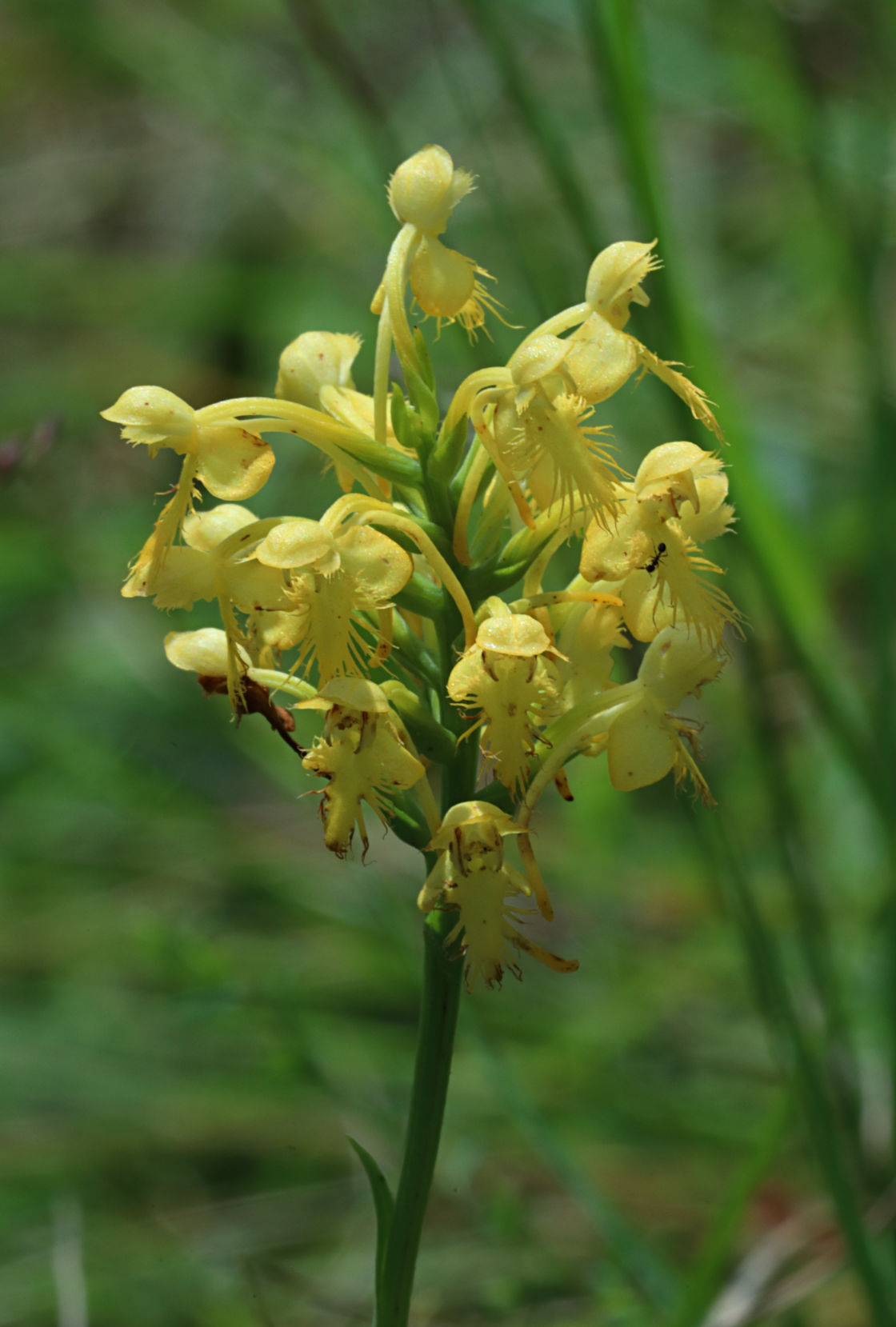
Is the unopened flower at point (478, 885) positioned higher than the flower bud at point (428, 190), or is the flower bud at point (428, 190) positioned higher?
the flower bud at point (428, 190)

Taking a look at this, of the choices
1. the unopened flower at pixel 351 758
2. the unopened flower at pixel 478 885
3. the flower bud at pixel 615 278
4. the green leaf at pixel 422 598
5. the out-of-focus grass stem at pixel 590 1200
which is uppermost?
the flower bud at pixel 615 278

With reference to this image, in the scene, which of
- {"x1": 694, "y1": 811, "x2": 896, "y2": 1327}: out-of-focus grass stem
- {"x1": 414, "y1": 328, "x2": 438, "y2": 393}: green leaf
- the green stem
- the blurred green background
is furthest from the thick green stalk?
{"x1": 694, "y1": 811, "x2": 896, "y2": 1327}: out-of-focus grass stem

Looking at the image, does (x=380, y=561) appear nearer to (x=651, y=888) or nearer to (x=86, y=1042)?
(x=86, y=1042)

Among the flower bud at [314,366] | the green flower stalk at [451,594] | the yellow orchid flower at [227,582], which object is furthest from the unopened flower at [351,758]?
the flower bud at [314,366]

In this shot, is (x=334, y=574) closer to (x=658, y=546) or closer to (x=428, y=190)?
(x=658, y=546)

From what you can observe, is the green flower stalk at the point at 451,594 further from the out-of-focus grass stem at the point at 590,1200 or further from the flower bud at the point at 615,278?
the out-of-focus grass stem at the point at 590,1200

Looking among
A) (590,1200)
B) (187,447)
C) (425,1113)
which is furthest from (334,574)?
(590,1200)

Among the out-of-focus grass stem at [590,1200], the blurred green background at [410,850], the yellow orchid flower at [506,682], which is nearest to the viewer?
the yellow orchid flower at [506,682]

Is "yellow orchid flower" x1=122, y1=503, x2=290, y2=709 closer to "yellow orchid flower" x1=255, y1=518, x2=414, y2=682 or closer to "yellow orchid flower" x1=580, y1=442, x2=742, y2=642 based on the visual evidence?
"yellow orchid flower" x1=255, y1=518, x2=414, y2=682
